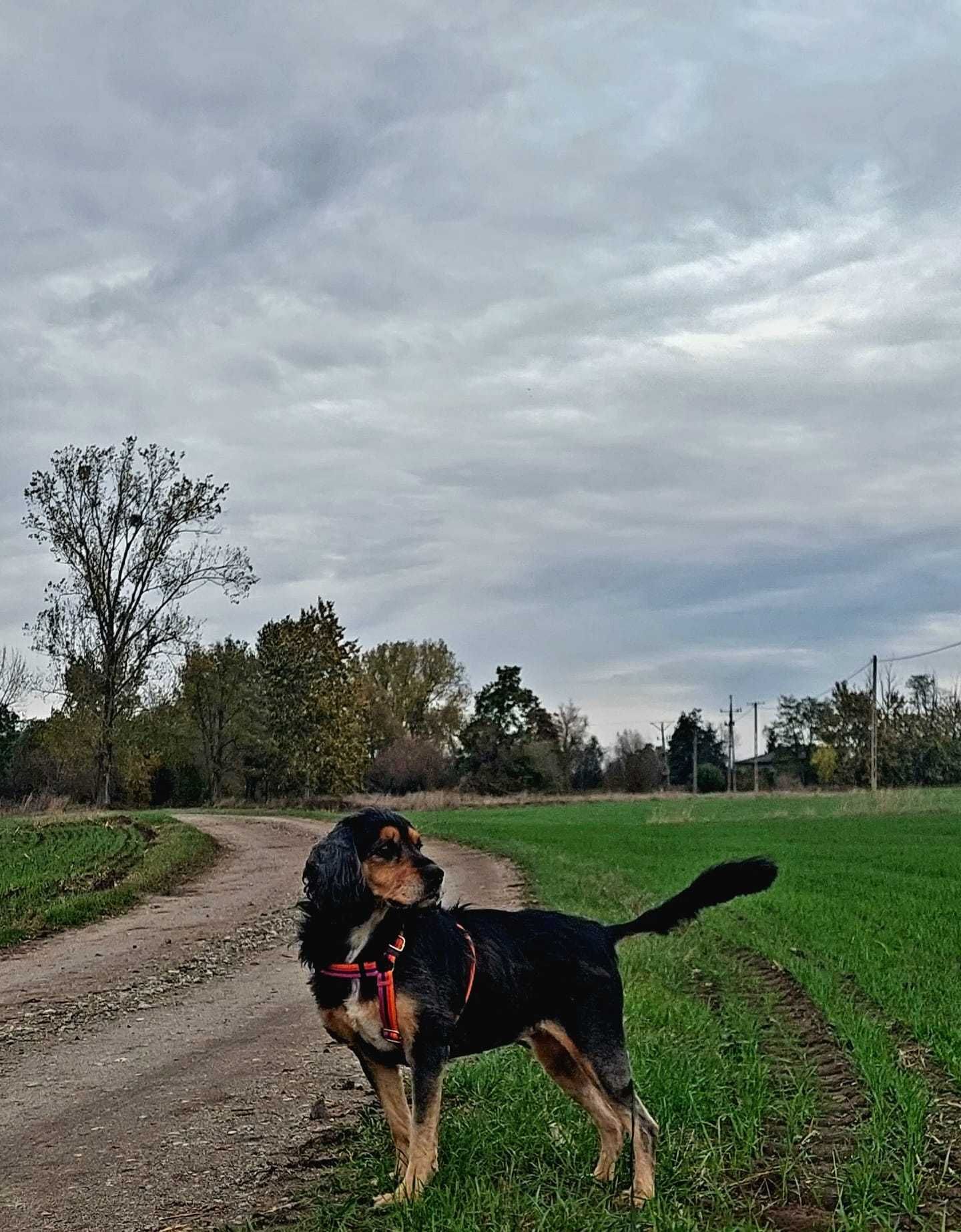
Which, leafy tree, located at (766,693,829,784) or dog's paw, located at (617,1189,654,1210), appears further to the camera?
leafy tree, located at (766,693,829,784)

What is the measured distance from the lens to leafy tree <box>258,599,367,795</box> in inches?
3137

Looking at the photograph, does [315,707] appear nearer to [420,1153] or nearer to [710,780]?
[710,780]

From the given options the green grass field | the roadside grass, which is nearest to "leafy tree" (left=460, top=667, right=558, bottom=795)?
the roadside grass

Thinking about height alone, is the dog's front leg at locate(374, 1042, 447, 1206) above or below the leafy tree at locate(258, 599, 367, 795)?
below

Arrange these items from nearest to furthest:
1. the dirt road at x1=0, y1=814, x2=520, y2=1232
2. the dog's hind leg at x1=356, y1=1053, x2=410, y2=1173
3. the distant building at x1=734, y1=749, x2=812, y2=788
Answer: the dog's hind leg at x1=356, y1=1053, x2=410, y2=1173 → the dirt road at x1=0, y1=814, x2=520, y2=1232 → the distant building at x1=734, y1=749, x2=812, y2=788

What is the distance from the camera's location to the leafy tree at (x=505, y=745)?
349ft

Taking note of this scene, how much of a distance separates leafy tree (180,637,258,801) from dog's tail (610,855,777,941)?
268 ft

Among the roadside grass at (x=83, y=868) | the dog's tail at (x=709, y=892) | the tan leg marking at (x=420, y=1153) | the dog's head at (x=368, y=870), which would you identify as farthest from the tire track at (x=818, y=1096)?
the roadside grass at (x=83, y=868)

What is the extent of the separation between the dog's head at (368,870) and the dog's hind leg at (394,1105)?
0.77 metres

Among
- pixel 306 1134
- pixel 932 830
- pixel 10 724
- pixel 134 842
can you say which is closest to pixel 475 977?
pixel 306 1134

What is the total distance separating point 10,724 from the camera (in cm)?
8981

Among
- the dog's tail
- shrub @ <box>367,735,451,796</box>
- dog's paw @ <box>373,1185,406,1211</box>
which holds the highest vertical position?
shrub @ <box>367,735,451,796</box>

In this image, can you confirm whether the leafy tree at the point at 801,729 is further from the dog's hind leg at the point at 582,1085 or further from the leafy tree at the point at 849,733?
the dog's hind leg at the point at 582,1085

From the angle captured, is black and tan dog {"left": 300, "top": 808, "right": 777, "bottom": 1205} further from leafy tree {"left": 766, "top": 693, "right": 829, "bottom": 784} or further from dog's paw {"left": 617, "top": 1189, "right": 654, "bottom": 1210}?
leafy tree {"left": 766, "top": 693, "right": 829, "bottom": 784}
